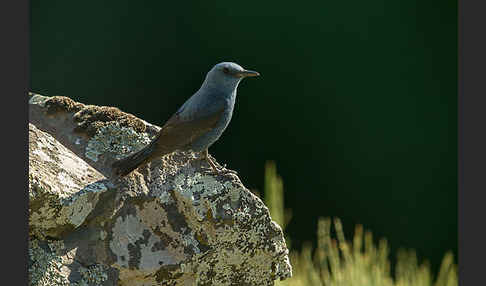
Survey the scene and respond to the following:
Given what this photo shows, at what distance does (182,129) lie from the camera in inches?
71.1

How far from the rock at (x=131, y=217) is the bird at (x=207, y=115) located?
63 millimetres

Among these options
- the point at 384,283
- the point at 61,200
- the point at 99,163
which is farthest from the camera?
the point at 384,283

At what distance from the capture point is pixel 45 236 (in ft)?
5.72

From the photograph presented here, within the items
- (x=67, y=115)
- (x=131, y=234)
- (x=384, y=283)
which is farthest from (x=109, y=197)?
(x=384, y=283)

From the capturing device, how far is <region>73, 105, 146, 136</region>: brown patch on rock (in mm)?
1879

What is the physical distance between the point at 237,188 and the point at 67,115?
0.54 metres

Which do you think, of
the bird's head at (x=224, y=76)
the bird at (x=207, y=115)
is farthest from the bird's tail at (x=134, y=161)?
the bird's head at (x=224, y=76)

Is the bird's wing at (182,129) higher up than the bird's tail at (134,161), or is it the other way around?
the bird's wing at (182,129)

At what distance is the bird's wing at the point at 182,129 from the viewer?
1750mm

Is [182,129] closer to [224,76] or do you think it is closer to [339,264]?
→ [224,76]

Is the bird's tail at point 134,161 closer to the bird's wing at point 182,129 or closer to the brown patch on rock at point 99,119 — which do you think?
the bird's wing at point 182,129

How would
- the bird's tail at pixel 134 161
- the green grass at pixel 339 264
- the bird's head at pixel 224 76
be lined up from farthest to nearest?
1. the green grass at pixel 339 264
2. the bird's head at pixel 224 76
3. the bird's tail at pixel 134 161

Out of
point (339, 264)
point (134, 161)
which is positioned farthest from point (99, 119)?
point (339, 264)

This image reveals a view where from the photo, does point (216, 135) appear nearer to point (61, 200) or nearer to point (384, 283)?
point (61, 200)
